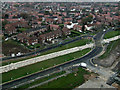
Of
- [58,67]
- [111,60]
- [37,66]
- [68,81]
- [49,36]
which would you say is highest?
[49,36]

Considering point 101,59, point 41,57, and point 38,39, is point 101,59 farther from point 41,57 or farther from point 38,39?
point 38,39

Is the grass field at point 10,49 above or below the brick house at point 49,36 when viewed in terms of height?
below

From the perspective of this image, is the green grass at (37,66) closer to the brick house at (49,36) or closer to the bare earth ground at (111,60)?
the bare earth ground at (111,60)

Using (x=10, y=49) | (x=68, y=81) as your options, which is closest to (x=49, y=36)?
(x=10, y=49)

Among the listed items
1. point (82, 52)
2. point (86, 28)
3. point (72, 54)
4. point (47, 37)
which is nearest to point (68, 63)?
point (72, 54)

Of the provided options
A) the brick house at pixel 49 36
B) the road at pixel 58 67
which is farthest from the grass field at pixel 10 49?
the road at pixel 58 67

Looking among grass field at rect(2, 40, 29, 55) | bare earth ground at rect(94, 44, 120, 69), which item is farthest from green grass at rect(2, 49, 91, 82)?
grass field at rect(2, 40, 29, 55)

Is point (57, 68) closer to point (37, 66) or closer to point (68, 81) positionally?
point (37, 66)

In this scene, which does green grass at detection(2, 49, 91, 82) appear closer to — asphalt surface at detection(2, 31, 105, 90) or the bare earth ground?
asphalt surface at detection(2, 31, 105, 90)
